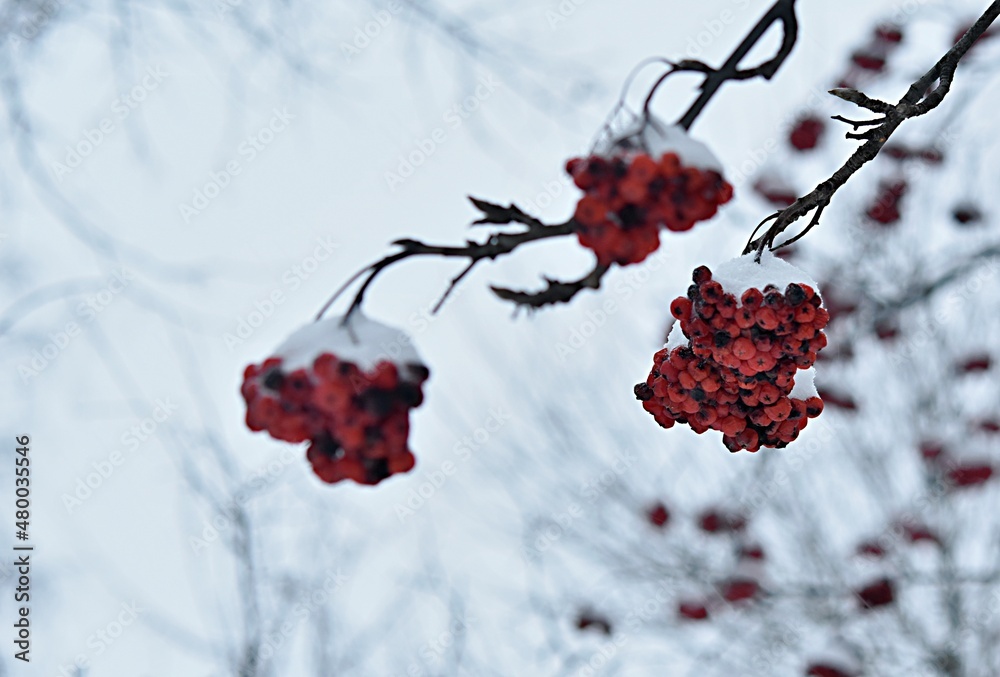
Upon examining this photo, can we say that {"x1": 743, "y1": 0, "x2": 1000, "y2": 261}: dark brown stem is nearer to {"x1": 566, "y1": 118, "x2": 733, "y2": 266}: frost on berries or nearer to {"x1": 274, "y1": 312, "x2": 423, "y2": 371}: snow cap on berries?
{"x1": 566, "y1": 118, "x2": 733, "y2": 266}: frost on berries

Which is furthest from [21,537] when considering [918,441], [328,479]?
[918,441]

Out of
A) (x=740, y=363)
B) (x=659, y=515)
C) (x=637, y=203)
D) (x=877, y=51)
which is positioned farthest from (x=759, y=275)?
(x=659, y=515)

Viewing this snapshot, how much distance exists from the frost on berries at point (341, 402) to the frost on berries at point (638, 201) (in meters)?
0.32

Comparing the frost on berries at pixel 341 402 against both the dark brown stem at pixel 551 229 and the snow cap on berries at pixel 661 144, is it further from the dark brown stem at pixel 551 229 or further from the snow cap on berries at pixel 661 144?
the snow cap on berries at pixel 661 144

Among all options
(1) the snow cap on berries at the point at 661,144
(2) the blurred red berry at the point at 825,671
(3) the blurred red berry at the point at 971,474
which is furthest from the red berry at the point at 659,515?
(1) the snow cap on berries at the point at 661,144

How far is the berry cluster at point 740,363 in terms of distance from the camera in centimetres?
109

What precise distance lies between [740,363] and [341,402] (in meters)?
0.53

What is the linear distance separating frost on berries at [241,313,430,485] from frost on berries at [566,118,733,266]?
0.32 meters

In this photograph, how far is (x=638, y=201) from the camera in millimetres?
1007

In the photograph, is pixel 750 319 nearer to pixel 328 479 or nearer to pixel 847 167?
pixel 847 167

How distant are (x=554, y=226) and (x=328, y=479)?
1.51 ft

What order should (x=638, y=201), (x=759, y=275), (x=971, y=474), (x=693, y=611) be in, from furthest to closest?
(x=693, y=611) < (x=971, y=474) < (x=759, y=275) < (x=638, y=201)

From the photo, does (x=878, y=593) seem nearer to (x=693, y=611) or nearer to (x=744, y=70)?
(x=693, y=611)

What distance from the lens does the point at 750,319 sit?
1.09m
